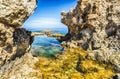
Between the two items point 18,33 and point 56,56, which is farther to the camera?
point 56,56

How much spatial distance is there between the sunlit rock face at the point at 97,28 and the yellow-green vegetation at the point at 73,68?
84.7 inches

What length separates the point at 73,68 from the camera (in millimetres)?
31406

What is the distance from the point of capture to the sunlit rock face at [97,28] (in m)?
36.1

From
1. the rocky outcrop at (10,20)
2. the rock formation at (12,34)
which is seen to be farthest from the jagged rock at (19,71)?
the rocky outcrop at (10,20)

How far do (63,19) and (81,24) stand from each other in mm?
10863

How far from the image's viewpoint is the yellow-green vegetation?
93.8 feet

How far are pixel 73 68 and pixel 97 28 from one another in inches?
553

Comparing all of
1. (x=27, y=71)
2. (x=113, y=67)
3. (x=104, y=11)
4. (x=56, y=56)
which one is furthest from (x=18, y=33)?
(x=104, y=11)

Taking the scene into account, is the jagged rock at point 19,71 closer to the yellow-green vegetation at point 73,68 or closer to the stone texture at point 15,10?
the yellow-green vegetation at point 73,68

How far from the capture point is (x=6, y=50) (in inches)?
1025

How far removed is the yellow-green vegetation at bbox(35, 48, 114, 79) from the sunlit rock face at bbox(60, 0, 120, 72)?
7.06 ft

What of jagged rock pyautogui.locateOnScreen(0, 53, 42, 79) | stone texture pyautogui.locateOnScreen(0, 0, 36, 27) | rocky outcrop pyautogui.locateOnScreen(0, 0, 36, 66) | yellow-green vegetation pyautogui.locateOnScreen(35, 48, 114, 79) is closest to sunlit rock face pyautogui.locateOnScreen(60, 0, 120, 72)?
yellow-green vegetation pyautogui.locateOnScreen(35, 48, 114, 79)

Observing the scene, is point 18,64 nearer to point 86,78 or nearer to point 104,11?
point 86,78

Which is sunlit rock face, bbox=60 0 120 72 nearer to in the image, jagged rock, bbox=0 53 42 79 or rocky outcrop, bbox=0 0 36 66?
jagged rock, bbox=0 53 42 79
